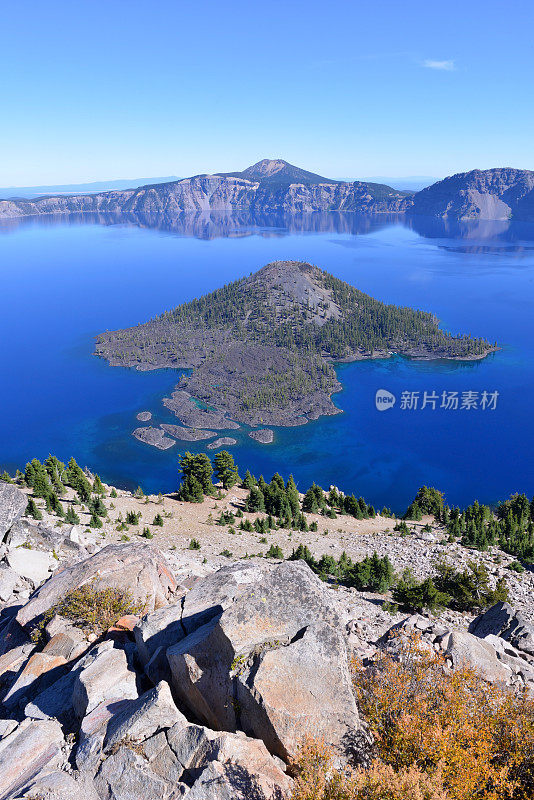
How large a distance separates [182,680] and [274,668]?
11.0 ft

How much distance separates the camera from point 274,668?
512 inches

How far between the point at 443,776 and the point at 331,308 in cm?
16529

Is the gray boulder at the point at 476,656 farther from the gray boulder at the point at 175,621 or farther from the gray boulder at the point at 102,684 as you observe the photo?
the gray boulder at the point at 102,684

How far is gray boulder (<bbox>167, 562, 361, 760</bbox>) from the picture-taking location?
12.5 metres

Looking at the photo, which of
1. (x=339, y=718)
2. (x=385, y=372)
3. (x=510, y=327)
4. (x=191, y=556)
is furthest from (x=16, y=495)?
(x=510, y=327)

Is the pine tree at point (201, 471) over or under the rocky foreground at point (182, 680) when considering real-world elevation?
under

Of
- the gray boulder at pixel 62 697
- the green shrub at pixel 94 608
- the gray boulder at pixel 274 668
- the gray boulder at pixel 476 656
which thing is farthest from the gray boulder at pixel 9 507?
the gray boulder at pixel 476 656

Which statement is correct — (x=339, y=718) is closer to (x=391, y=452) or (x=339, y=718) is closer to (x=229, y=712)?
(x=229, y=712)

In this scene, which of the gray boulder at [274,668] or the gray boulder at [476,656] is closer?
the gray boulder at [274,668]

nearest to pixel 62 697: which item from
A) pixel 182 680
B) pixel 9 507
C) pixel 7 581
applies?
pixel 182 680

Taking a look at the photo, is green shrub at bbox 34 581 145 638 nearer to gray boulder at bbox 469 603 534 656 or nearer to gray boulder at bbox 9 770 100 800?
gray boulder at bbox 9 770 100 800

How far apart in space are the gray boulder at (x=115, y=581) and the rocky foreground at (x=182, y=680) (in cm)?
7

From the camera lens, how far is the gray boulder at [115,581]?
2128cm

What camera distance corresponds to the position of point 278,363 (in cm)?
13850
